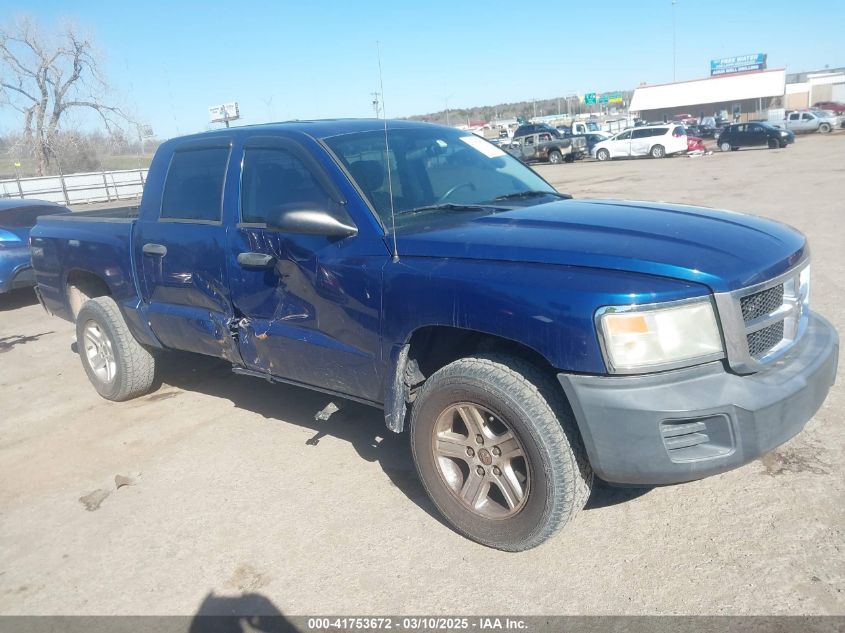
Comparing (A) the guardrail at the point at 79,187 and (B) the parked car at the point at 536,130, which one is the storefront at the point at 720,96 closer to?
(B) the parked car at the point at 536,130

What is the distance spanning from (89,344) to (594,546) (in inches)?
170

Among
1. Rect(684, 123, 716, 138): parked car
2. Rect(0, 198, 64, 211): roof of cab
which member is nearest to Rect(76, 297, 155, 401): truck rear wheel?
Rect(0, 198, 64, 211): roof of cab

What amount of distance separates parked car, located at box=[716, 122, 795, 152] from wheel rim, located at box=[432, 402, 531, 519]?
35.8 metres

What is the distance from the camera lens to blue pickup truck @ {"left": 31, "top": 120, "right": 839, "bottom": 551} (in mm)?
2504

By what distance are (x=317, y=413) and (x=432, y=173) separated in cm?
155

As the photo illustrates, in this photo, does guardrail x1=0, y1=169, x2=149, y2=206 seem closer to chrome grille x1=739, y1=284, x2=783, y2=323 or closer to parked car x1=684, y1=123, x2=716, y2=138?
chrome grille x1=739, y1=284, x2=783, y2=323

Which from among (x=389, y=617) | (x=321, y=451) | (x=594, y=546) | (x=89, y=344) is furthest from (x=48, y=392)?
(x=594, y=546)

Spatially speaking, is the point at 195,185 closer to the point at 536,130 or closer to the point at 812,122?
the point at 536,130

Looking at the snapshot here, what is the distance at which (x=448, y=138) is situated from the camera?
13.8ft

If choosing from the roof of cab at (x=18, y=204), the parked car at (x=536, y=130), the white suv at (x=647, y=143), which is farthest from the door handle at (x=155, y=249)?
the parked car at (x=536, y=130)

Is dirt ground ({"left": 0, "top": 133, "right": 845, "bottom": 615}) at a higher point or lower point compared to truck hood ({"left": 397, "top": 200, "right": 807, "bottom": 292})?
lower

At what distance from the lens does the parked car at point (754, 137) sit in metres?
33.2

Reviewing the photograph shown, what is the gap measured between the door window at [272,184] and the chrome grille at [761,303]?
2.01 m

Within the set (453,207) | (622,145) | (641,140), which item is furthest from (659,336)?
(622,145)
